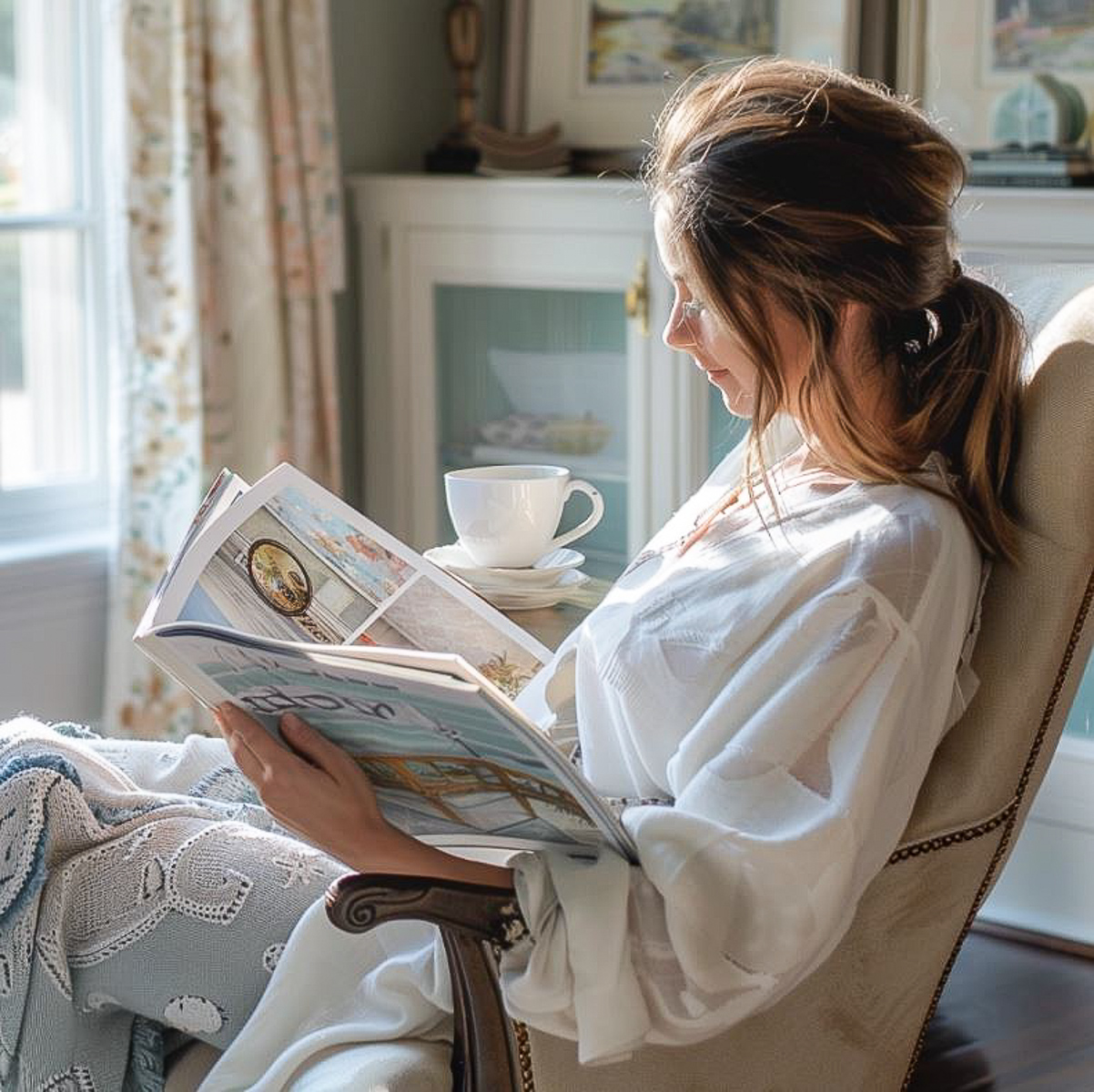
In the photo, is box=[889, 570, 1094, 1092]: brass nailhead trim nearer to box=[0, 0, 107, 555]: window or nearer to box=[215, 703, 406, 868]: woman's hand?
box=[215, 703, 406, 868]: woman's hand

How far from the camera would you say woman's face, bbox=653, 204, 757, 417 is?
1324mm

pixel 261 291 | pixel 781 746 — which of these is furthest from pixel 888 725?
pixel 261 291

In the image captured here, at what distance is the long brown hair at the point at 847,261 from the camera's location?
1248mm

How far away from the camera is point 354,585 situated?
1545mm

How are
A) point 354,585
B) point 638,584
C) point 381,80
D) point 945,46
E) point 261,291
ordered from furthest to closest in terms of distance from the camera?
point 381,80 < point 261,291 < point 945,46 < point 354,585 < point 638,584

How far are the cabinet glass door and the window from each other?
59 cm

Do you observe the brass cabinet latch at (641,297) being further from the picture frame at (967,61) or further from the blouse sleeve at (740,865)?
the blouse sleeve at (740,865)

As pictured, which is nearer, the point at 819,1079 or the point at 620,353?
the point at 819,1079

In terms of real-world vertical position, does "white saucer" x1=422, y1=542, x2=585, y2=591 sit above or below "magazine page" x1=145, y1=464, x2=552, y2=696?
below

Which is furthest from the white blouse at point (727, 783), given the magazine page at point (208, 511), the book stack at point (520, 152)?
the book stack at point (520, 152)

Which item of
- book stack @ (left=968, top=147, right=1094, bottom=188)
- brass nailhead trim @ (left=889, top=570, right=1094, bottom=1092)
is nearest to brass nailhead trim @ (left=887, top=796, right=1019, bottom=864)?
brass nailhead trim @ (left=889, top=570, right=1094, bottom=1092)

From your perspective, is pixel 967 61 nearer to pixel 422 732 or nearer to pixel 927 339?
pixel 927 339

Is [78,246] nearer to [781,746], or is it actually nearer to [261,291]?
[261,291]

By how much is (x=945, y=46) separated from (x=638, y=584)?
5.00ft
